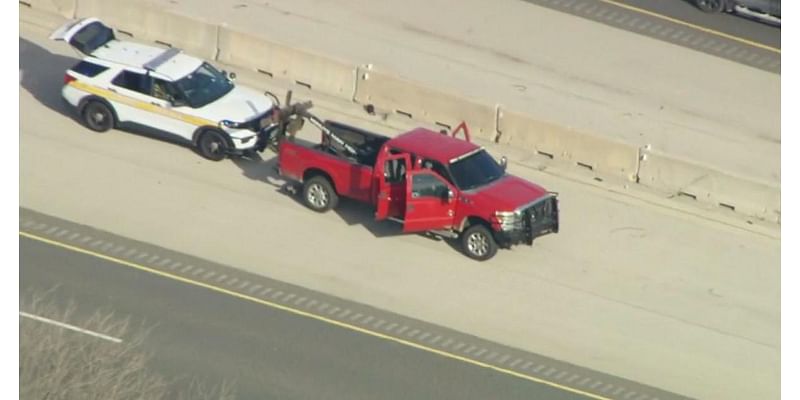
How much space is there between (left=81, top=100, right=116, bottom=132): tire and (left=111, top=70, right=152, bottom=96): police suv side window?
0.49 metres

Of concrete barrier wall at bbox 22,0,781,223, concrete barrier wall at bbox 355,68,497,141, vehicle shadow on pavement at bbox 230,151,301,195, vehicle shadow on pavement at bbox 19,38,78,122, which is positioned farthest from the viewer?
concrete barrier wall at bbox 355,68,497,141

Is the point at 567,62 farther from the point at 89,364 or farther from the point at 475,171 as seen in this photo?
the point at 89,364

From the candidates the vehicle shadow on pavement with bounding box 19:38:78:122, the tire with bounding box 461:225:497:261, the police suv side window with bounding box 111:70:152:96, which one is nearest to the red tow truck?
the tire with bounding box 461:225:497:261

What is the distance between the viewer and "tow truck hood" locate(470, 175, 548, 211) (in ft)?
82.5

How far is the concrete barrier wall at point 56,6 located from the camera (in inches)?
1235

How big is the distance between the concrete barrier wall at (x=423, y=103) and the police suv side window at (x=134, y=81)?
14.2 feet

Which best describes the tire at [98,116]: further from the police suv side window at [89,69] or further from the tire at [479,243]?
the tire at [479,243]

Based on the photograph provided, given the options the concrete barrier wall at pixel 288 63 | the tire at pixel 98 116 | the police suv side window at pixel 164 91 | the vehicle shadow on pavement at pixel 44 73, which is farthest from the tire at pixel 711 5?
the tire at pixel 98 116

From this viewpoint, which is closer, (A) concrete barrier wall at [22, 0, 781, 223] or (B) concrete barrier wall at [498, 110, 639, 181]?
(A) concrete barrier wall at [22, 0, 781, 223]

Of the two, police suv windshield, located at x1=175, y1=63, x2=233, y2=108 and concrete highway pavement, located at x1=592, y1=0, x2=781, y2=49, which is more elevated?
concrete highway pavement, located at x1=592, y1=0, x2=781, y2=49

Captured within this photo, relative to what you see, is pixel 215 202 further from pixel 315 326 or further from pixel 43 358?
pixel 43 358

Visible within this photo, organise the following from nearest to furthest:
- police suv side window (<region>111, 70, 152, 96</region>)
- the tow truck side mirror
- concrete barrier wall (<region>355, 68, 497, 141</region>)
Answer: police suv side window (<region>111, 70, 152, 96</region>), the tow truck side mirror, concrete barrier wall (<region>355, 68, 497, 141</region>)

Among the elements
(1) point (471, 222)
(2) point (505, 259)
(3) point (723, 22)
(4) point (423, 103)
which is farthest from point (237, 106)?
(3) point (723, 22)

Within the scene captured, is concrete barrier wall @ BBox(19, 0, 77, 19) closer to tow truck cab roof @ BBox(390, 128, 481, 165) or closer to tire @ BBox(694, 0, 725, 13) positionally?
tow truck cab roof @ BBox(390, 128, 481, 165)
